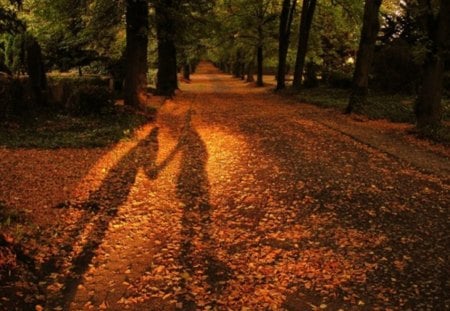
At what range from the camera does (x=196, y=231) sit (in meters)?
7.17

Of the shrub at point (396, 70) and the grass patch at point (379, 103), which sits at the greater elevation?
the shrub at point (396, 70)

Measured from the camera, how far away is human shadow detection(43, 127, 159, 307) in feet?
18.5

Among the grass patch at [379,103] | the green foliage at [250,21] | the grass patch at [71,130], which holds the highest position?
the green foliage at [250,21]

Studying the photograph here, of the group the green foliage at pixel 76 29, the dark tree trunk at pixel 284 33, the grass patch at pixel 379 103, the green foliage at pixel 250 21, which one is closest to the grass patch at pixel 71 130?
the green foliage at pixel 76 29

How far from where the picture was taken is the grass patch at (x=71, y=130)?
38.4ft

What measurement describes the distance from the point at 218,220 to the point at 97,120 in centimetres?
808

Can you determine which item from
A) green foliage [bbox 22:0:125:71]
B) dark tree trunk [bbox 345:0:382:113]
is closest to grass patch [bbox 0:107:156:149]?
green foliage [bbox 22:0:125:71]

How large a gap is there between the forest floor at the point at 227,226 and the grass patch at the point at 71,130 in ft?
1.69

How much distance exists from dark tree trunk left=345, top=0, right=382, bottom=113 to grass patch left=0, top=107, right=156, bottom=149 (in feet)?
26.1

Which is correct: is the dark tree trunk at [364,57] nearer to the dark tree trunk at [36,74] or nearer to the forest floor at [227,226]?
the forest floor at [227,226]

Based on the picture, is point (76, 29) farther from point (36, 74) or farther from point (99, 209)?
point (99, 209)

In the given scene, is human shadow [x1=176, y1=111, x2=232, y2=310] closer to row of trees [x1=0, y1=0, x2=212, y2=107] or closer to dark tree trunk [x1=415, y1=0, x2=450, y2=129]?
row of trees [x1=0, y1=0, x2=212, y2=107]

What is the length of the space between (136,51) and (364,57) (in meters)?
8.45

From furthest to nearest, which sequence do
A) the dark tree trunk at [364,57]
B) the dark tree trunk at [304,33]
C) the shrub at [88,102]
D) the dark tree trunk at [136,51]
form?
the dark tree trunk at [304,33] → the dark tree trunk at [364,57] → the dark tree trunk at [136,51] → the shrub at [88,102]
